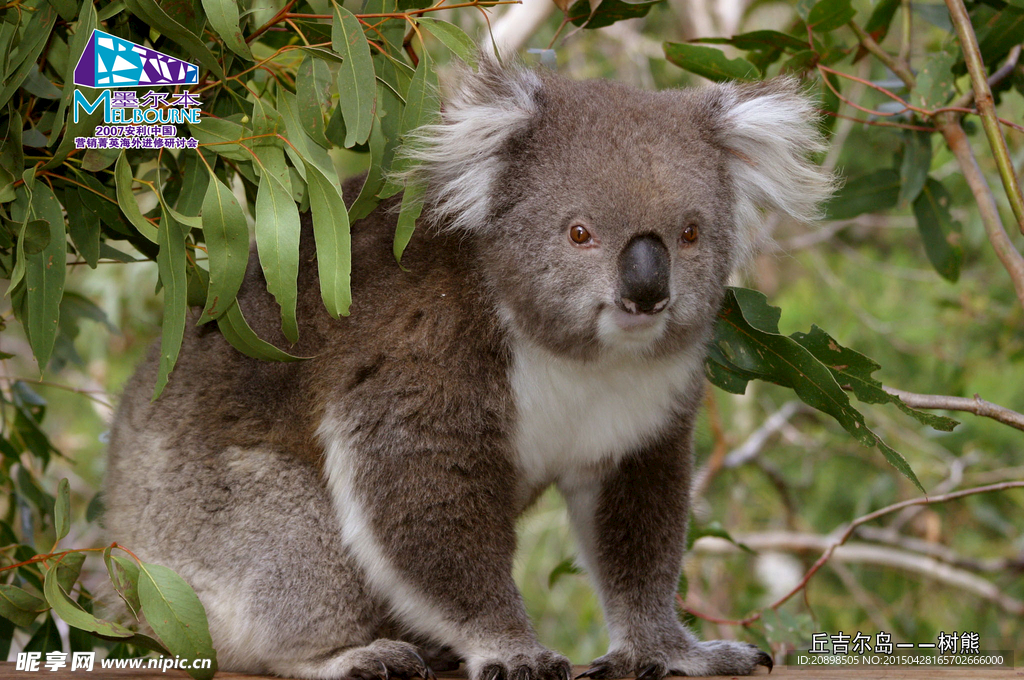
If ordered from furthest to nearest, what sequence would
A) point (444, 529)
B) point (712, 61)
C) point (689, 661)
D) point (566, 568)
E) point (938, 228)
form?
1. point (938, 228)
2. point (566, 568)
3. point (712, 61)
4. point (689, 661)
5. point (444, 529)

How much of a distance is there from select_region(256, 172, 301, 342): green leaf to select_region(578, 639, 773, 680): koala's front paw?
3.70 ft

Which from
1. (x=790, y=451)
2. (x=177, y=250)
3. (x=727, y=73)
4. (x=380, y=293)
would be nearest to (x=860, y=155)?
(x=790, y=451)

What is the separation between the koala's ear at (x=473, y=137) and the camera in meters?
2.09

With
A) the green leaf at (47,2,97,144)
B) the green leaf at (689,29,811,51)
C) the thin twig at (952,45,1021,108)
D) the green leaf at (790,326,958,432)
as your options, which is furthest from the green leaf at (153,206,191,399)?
the thin twig at (952,45,1021,108)

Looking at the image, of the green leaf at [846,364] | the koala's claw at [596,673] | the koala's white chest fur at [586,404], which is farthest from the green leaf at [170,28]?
the koala's claw at [596,673]

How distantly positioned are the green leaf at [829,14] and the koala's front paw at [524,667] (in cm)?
188

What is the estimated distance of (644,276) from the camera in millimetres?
1848

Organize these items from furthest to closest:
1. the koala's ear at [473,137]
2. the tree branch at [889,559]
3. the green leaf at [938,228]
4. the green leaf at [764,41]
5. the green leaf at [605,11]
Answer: the tree branch at [889,559] → the green leaf at [938,228] → the green leaf at [764,41] → the green leaf at [605,11] → the koala's ear at [473,137]

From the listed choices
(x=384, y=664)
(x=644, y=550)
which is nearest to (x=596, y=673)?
(x=644, y=550)

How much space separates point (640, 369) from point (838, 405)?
47 cm

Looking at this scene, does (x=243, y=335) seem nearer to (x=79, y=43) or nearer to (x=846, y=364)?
(x=79, y=43)

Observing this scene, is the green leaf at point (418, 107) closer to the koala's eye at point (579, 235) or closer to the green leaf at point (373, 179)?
the green leaf at point (373, 179)

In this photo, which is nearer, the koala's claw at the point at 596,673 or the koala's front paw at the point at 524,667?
the koala's front paw at the point at 524,667

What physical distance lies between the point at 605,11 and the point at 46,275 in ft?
4.92
